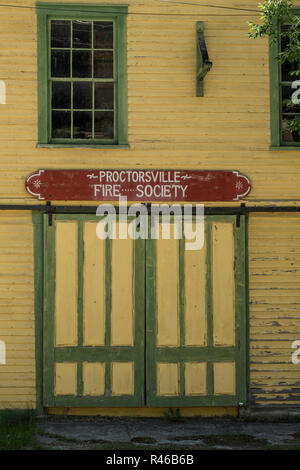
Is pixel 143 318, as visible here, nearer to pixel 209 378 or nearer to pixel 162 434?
pixel 209 378

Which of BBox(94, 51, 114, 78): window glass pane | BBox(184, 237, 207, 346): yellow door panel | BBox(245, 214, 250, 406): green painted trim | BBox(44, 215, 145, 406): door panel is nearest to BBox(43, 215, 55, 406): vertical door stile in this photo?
BBox(44, 215, 145, 406): door panel

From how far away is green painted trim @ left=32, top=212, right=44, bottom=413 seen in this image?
31.7 ft

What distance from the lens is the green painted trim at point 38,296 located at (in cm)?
965

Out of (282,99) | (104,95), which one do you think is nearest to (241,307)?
(282,99)

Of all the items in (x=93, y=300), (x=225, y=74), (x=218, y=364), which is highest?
(x=225, y=74)

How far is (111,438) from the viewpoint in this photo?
28.8 feet

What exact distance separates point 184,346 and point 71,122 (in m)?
3.67

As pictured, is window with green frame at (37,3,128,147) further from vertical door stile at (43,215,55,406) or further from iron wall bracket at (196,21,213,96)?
vertical door stile at (43,215,55,406)

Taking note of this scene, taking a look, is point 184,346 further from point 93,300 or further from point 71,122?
point 71,122

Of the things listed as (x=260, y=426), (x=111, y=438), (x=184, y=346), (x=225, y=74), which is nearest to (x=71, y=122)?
(x=225, y=74)

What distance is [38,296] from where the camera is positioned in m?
9.70

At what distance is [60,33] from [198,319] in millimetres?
4653

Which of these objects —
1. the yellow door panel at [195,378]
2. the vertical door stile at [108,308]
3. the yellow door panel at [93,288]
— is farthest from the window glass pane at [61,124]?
the yellow door panel at [195,378]

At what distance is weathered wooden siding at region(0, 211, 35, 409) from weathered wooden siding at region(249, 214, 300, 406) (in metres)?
3.20
